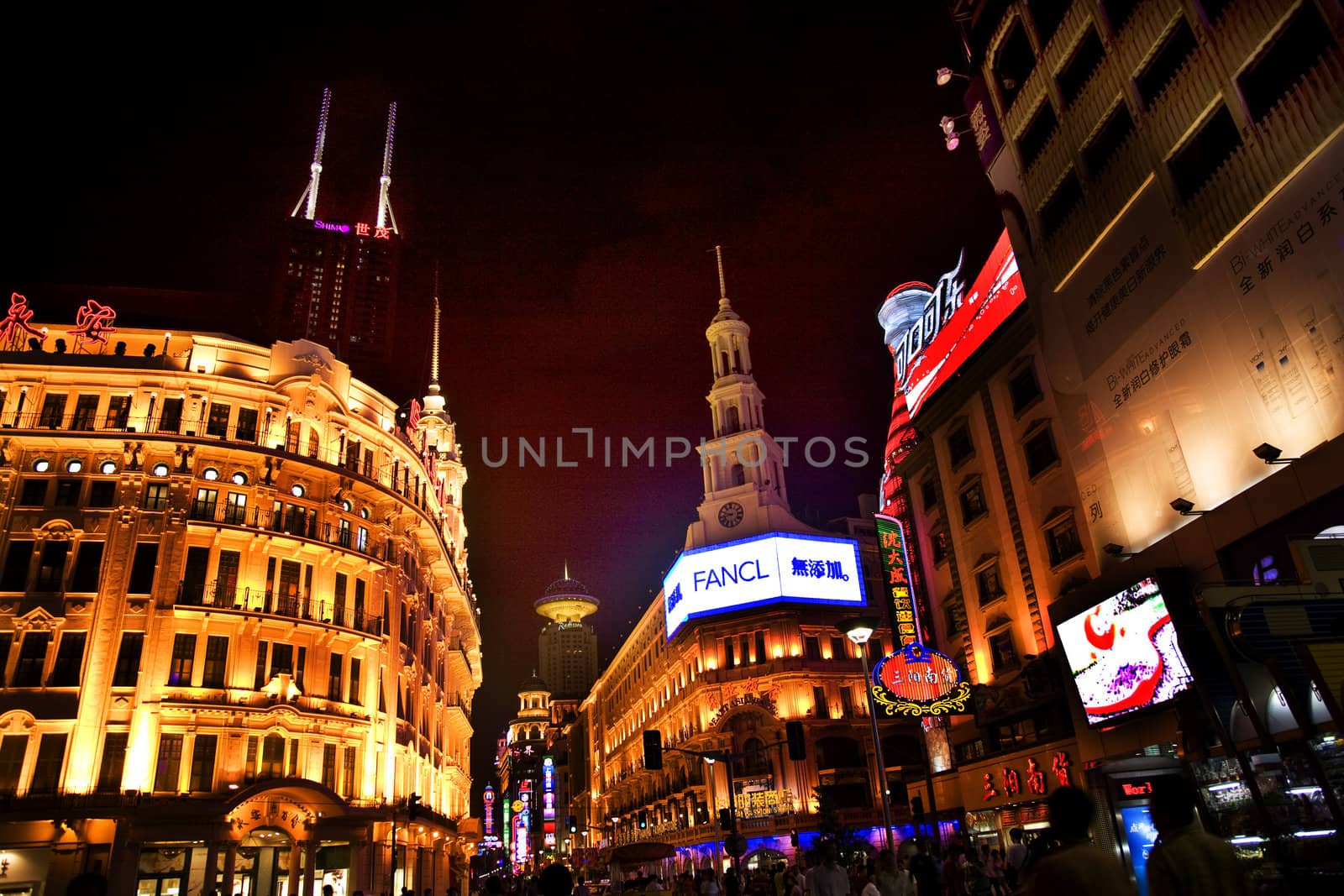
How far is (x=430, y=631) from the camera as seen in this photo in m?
52.2

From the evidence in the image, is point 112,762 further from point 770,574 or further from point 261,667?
point 770,574

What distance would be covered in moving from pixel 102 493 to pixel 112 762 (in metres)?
11.3

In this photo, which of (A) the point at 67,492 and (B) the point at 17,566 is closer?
(B) the point at 17,566

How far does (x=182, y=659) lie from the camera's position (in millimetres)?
34531

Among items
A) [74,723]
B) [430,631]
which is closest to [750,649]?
[430,631]

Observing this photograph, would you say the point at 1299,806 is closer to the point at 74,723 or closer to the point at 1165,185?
the point at 1165,185

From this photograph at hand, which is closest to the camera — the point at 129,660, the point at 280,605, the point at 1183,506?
the point at 1183,506

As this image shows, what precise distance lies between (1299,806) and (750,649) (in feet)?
166

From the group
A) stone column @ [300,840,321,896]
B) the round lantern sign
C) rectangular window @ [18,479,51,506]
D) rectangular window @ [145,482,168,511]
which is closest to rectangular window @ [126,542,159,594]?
rectangular window @ [145,482,168,511]

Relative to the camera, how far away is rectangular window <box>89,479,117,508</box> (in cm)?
3606

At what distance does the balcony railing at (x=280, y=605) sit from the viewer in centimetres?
3544

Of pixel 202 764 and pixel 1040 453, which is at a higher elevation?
pixel 1040 453

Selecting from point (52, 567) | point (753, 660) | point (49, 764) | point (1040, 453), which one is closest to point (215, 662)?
point (49, 764)

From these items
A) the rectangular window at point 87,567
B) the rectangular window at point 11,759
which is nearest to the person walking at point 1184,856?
the rectangular window at point 11,759
